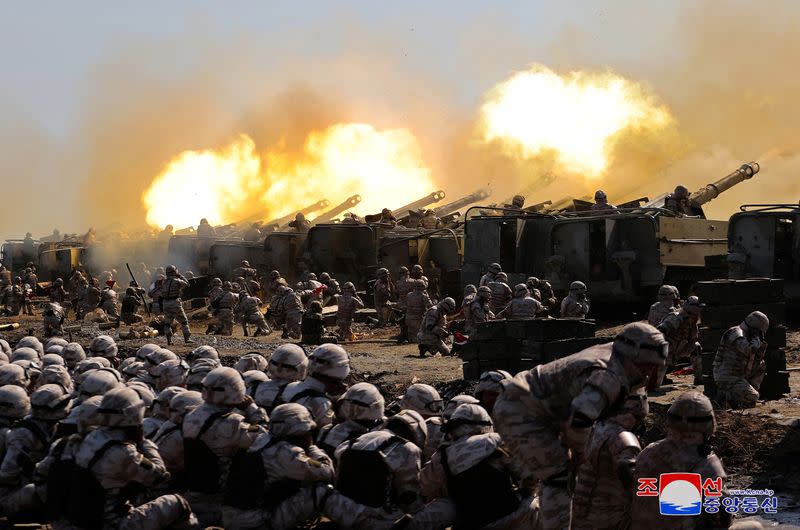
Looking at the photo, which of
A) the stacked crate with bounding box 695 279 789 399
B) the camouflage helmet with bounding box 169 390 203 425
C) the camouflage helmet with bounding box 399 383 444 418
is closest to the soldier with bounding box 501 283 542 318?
the stacked crate with bounding box 695 279 789 399

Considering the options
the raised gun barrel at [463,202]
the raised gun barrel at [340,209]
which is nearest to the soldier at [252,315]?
the raised gun barrel at [463,202]

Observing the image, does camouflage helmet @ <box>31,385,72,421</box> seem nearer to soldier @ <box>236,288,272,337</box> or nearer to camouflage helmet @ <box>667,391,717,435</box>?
camouflage helmet @ <box>667,391,717,435</box>

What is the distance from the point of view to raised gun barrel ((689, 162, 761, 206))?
31812mm

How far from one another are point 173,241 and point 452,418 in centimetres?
3924

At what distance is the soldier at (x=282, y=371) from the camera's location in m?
11.7

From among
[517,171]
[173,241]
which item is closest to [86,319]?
[173,241]

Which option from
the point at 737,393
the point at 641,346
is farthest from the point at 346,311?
the point at 641,346

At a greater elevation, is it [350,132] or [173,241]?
[350,132]

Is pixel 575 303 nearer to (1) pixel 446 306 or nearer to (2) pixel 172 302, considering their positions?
(1) pixel 446 306

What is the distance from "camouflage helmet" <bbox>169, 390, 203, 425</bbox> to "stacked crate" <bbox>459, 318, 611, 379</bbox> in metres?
6.50

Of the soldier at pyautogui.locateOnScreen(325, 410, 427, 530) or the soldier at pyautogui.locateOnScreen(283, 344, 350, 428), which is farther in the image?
the soldier at pyautogui.locateOnScreen(283, 344, 350, 428)

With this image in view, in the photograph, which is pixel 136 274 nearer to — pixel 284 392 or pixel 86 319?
pixel 86 319

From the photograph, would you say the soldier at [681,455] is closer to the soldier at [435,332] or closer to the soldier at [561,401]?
the soldier at [561,401]

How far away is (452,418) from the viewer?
9211 millimetres
